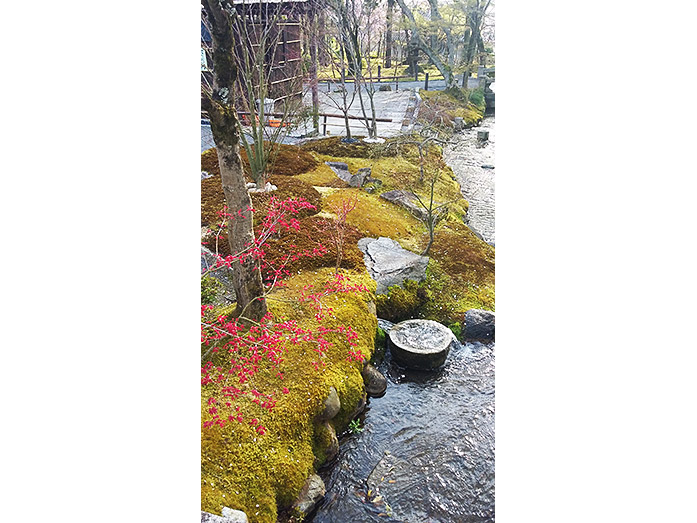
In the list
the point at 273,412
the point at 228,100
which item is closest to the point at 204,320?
the point at 273,412

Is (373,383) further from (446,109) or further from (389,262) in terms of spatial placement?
(446,109)

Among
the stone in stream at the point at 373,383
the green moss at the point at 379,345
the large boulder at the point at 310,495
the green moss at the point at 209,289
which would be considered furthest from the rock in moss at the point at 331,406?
the green moss at the point at 209,289

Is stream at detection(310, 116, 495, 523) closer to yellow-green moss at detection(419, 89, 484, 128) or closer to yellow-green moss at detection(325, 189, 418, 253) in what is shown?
yellow-green moss at detection(325, 189, 418, 253)

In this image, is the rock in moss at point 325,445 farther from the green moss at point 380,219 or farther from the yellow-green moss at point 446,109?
the yellow-green moss at point 446,109

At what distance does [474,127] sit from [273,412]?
294 cm

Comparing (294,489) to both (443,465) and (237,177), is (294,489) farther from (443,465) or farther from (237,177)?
(237,177)

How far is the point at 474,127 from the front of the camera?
4590 mm

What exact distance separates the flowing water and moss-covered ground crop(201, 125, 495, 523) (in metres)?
0.22

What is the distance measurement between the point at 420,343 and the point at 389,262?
2.47 ft

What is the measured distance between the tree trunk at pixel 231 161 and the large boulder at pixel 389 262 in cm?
111

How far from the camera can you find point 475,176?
4656 mm

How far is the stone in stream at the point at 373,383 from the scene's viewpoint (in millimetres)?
3643

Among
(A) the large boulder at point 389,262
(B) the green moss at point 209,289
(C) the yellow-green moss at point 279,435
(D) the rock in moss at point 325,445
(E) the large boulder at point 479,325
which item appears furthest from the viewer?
(A) the large boulder at point 389,262

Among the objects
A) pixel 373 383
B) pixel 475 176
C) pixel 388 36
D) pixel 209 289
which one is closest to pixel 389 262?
pixel 373 383
